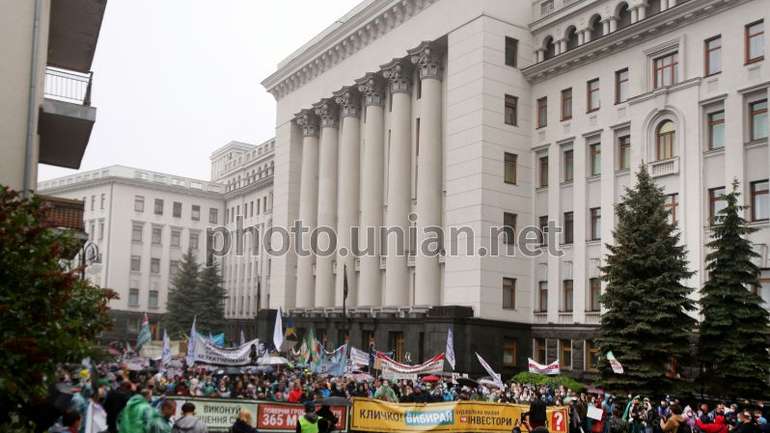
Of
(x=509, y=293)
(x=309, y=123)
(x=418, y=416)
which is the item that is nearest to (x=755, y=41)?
(x=509, y=293)

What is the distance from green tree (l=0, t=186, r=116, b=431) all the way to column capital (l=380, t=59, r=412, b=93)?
4141cm

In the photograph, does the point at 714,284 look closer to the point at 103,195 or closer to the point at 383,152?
the point at 383,152

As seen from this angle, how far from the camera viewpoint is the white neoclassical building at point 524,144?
115 ft

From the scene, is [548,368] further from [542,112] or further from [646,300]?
[542,112]

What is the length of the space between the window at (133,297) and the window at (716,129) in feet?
234

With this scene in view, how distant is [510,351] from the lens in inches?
1705

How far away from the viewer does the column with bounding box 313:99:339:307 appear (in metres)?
57.5

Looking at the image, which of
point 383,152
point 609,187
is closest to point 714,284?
point 609,187

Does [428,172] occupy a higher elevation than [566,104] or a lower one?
lower

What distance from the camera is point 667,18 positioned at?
37.1 m

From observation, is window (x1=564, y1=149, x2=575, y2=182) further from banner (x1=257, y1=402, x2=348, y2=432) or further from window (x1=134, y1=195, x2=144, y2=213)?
window (x1=134, y1=195, x2=144, y2=213)

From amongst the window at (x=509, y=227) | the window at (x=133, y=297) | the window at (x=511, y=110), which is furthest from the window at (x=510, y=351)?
the window at (x=133, y=297)

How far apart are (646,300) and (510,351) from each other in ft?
47.5

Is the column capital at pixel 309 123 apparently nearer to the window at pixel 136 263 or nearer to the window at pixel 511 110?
the window at pixel 511 110
